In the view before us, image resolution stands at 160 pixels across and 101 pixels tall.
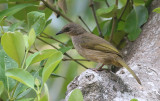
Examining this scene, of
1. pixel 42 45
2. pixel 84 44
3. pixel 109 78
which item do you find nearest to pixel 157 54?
pixel 84 44

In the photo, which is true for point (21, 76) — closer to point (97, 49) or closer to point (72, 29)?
point (97, 49)

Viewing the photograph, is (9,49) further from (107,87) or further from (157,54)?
(157,54)

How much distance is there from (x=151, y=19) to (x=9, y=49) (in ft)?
7.54

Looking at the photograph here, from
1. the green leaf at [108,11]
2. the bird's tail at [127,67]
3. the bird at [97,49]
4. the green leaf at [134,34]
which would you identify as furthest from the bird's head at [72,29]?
the bird's tail at [127,67]

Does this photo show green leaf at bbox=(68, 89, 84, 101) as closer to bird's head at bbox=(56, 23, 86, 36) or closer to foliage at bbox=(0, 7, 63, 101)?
foliage at bbox=(0, 7, 63, 101)

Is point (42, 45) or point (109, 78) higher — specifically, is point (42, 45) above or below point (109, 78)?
below

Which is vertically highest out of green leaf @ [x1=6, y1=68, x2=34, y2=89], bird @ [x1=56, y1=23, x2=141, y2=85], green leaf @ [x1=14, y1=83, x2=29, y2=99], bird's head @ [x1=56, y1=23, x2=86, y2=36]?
green leaf @ [x1=6, y1=68, x2=34, y2=89]

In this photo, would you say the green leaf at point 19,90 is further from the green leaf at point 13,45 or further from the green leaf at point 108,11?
the green leaf at point 108,11

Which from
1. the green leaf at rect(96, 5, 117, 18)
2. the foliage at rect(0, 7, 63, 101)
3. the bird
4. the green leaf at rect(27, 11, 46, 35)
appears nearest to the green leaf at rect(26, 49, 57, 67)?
the foliage at rect(0, 7, 63, 101)

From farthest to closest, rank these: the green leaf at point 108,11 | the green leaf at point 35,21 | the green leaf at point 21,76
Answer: the green leaf at point 108,11 → the green leaf at point 35,21 → the green leaf at point 21,76

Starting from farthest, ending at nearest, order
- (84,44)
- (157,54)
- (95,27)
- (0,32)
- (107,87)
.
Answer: (95,27) → (84,44) → (157,54) → (0,32) → (107,87)

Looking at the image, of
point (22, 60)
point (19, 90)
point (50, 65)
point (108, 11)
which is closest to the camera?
point (50, 65)

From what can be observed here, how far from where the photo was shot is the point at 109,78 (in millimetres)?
2203

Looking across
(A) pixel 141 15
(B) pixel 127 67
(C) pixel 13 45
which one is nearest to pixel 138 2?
(A) pixel 141 15
